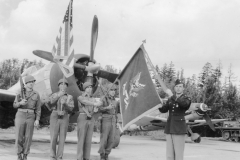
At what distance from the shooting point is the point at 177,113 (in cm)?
524

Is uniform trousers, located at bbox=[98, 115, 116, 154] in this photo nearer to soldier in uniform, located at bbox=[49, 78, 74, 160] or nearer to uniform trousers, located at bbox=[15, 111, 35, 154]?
soldier in uniform, located at bbox=[49, 78, 74, 160]

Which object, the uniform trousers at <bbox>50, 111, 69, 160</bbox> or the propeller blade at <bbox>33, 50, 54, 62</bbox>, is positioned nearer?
the uniform trousers at <bbox>50, 111, 69, 160</bbox>

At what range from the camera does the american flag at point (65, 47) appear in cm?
749

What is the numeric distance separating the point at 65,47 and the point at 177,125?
392cm

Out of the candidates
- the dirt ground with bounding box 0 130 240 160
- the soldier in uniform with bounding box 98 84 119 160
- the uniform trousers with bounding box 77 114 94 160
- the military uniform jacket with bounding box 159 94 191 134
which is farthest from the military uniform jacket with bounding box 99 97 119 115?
the military uniform jacket with bounding box 159 94 191 134

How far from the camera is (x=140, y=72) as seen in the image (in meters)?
5.96

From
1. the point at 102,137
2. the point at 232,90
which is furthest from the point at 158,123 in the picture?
the point at 232,90

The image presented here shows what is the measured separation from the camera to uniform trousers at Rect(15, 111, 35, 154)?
Answer: 20.4 feet

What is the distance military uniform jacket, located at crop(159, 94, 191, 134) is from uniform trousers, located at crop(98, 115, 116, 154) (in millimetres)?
2106

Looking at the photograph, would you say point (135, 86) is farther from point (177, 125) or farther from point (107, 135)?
point (107, 135)

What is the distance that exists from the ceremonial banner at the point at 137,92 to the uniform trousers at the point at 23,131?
207 centimetres

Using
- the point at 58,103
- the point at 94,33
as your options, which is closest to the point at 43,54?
the point at 94,33

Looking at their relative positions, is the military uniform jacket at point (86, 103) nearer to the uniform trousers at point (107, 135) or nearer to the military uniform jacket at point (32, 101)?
the uniform trousers at point (107, 135)

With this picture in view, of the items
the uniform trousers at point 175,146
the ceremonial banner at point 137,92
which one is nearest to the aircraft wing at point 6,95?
the ceremonial banner at point 137,92
